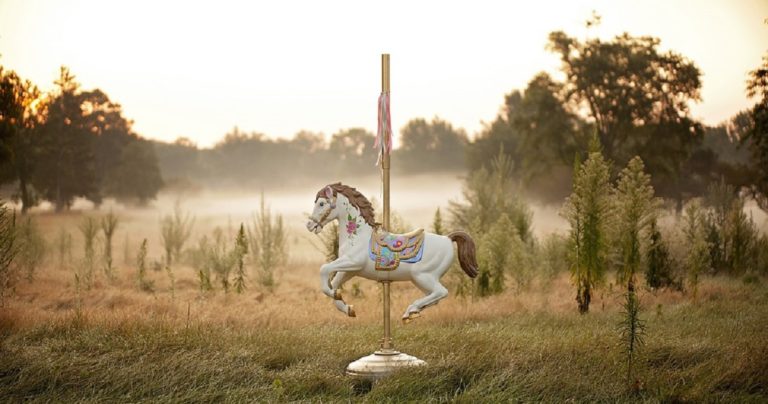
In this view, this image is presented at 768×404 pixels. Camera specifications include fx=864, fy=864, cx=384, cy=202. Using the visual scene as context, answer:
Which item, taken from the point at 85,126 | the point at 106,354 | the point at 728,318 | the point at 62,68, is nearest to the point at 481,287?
the point at 728,318

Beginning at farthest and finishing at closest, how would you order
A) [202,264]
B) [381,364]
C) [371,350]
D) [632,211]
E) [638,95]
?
[638,95]
[202,264]
[632,211]
[371,350]
[381,364]

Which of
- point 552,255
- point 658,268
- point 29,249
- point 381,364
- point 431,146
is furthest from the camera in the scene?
point 431,146

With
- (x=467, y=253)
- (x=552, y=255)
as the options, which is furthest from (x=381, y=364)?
(x=552, y=255)

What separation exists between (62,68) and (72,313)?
21675 mm

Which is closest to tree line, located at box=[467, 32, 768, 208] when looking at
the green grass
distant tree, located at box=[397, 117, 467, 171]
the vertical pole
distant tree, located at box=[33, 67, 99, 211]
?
distant tree, located at box=[397, 117, 467, 171]

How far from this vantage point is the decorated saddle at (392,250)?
759 cm

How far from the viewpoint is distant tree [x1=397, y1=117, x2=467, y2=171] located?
40.2 metres

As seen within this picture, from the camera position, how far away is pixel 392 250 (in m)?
7.61

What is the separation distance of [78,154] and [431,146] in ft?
52.5

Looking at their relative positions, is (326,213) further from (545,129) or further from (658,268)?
(545,129)

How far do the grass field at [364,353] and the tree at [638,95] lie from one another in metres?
18.2

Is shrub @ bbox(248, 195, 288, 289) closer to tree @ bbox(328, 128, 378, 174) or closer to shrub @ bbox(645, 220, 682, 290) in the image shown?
shrub @ bbox(645, 220, 682, 290)

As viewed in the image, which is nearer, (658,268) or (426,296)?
(426,296)

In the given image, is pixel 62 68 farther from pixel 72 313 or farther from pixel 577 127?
pixel 72 313
